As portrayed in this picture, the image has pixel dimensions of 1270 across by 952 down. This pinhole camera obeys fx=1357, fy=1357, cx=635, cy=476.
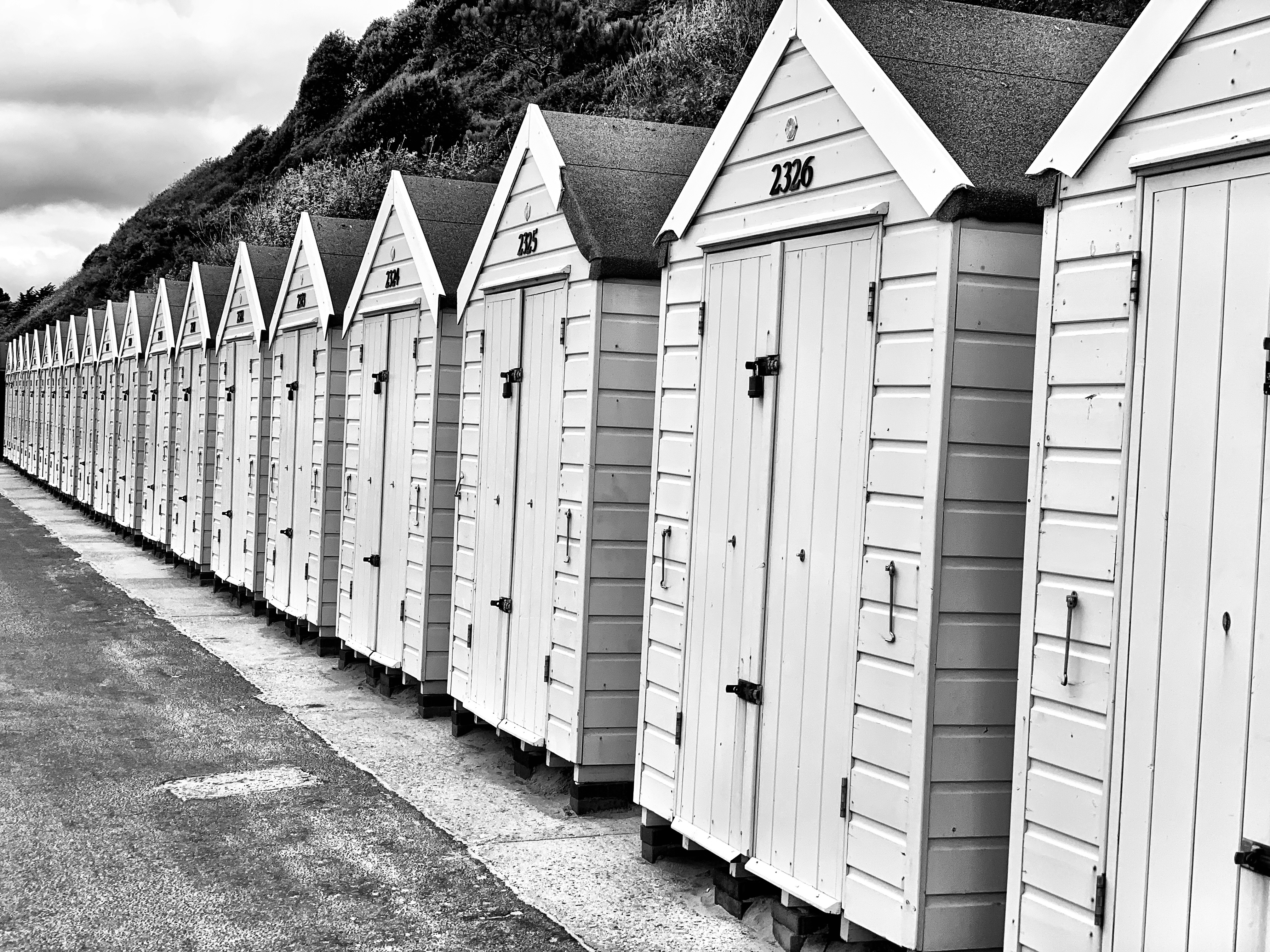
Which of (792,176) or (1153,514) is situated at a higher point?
(792,176)

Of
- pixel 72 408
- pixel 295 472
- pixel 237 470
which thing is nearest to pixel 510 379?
pixel 295 472

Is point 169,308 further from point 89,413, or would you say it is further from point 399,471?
point 399,471

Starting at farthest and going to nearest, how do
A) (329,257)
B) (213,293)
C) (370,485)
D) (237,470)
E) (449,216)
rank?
(213,293)
(237,470)
(329,257)
(370,485)
(449,216)

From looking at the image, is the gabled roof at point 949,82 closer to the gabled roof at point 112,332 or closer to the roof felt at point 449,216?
the roof felt at point 449,216

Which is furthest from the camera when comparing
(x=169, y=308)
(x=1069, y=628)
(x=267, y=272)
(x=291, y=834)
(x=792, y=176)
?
(x=169, y=308)

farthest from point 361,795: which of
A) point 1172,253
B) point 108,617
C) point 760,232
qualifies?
point 108,617

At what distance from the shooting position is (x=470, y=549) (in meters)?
8.86

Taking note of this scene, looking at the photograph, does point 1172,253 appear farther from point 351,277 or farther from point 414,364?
point 351,277

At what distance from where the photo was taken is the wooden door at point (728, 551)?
223 inches

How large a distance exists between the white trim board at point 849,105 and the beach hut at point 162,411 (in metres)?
14.6

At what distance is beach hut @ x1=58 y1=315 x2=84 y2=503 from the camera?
28500 millimetres

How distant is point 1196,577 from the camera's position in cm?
374

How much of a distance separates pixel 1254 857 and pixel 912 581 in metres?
1.54

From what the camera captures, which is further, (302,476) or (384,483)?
(302,476)
